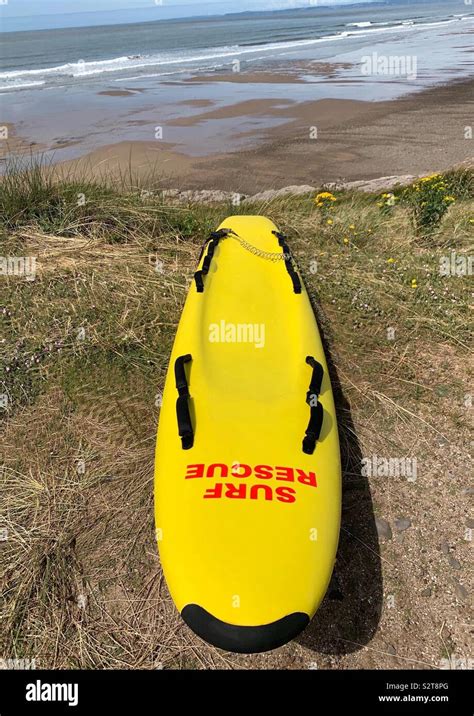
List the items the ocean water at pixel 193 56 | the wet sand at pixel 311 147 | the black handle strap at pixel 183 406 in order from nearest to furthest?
the black handle strap at pixel 183 406 < the wet sand at pixel 311 147 < the ocean water at pixel 193 56

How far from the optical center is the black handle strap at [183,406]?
2.53 meters

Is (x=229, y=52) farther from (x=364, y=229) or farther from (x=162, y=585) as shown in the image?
(x=162, y=585)

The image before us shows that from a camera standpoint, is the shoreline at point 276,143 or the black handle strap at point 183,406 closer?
the black handle strap at point 183,406

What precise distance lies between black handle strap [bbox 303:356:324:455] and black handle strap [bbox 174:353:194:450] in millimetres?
640

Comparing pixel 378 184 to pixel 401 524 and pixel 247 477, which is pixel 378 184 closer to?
pixel 401 524

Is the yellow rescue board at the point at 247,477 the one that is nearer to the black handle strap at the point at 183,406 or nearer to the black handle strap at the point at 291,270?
the black handle strap at the point at 183,406

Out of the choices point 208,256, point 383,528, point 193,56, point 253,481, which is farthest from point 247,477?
point 193,56

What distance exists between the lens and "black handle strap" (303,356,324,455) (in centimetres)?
251

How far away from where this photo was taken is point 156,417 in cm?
354

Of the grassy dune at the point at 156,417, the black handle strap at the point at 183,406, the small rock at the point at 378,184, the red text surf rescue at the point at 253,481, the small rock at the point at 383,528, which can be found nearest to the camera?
the red text surf rescue at the point at 253,481

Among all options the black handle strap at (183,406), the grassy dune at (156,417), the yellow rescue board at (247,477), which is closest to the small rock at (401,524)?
the grassy dune at (156,417)

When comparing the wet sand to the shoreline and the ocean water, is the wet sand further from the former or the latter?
the ocean water

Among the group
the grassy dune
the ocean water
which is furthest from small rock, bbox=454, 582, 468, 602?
the ocean water

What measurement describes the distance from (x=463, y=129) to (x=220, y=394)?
46.4ft
